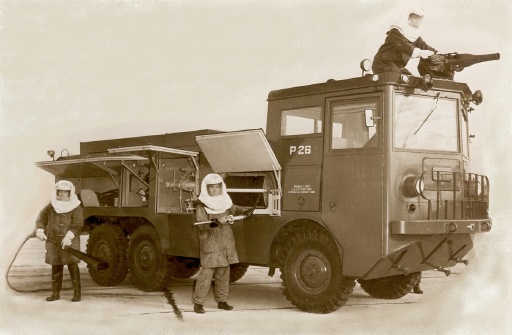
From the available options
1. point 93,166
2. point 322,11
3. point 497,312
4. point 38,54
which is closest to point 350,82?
point 322,11

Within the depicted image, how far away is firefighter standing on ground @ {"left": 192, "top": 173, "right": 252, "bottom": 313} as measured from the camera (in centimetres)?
777

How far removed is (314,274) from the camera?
7.61 meters

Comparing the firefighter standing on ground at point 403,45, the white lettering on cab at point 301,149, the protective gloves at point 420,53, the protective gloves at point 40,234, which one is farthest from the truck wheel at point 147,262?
the protective gloves at point 420,53

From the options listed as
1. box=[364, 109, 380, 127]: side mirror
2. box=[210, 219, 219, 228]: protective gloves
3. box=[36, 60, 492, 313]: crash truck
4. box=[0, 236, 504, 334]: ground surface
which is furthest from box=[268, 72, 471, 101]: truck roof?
box=[0, 236, 504, 334]: ground surface

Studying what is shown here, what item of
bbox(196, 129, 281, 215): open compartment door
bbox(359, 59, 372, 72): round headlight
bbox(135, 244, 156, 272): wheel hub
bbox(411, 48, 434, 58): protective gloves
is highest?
bbox(411, 48, 434, 58): protective gloves

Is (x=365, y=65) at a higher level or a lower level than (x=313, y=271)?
higher

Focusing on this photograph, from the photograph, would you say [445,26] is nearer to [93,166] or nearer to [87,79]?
[87,79]

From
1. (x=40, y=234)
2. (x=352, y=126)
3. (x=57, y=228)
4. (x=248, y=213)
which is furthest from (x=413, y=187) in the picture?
(x=40, y=234)

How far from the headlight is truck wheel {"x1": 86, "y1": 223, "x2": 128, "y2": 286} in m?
5.51

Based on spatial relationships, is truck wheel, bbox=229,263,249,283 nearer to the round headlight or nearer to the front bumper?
the front bumper

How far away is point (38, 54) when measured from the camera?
8.21 m

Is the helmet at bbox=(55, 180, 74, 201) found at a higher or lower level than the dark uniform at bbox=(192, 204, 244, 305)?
higher

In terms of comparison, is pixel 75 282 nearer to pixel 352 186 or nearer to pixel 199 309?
pixel 199 309

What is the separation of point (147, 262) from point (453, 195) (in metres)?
5.25
